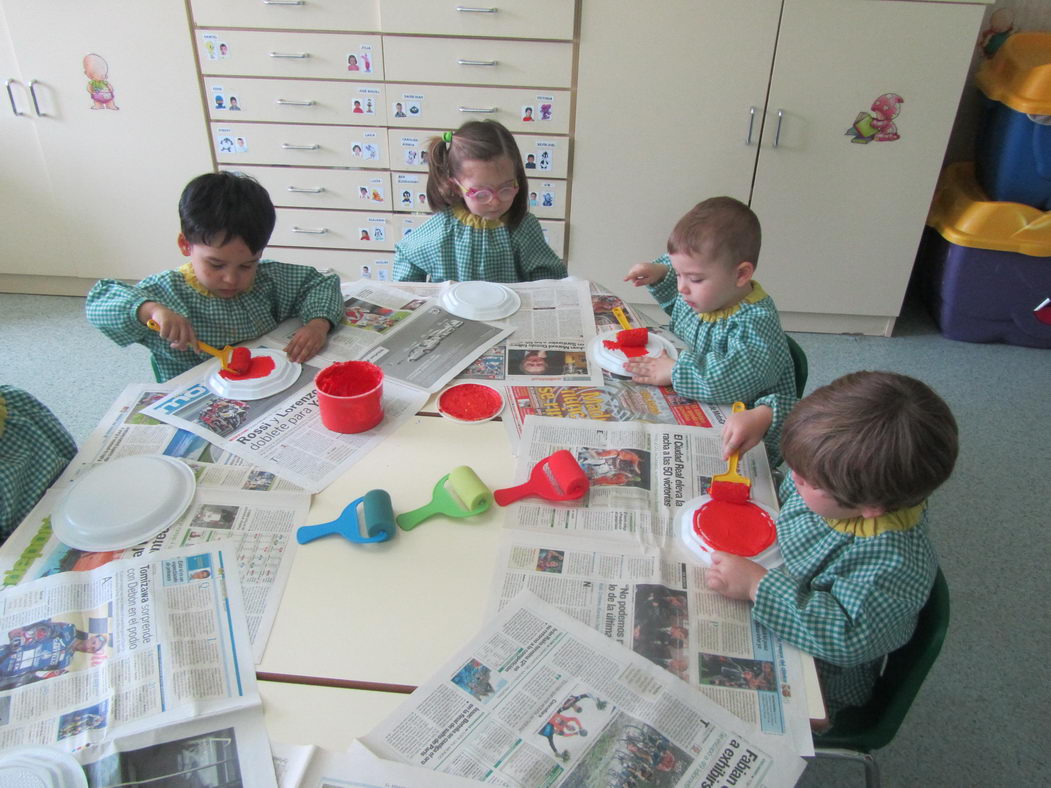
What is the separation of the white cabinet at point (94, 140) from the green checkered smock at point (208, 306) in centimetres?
140

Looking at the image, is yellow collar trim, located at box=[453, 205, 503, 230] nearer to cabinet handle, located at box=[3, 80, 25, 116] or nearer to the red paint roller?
the red paint roller

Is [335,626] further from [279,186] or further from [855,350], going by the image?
[855,350]

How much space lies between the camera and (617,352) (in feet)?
4.54

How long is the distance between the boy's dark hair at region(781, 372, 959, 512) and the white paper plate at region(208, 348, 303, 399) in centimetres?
83

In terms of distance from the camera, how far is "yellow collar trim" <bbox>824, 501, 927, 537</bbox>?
927mm

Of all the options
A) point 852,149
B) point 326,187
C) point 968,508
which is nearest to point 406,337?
point 326,187

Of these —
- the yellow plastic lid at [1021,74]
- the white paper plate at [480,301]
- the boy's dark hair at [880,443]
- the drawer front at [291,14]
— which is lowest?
the white paper plate at [480,301]

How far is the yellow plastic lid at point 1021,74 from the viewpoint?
2348 mm

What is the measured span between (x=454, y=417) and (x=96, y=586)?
54 centimetres

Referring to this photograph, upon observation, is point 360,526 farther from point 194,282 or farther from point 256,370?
point 194,282

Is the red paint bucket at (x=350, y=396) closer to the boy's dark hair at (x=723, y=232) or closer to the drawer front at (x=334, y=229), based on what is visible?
the boy's dark hair at (x=723, y=232)

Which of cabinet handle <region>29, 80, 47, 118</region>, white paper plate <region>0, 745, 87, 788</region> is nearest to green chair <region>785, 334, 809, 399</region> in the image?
white paper plate <region>0, 745, 87, 788</region>

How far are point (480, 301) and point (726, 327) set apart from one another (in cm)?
47

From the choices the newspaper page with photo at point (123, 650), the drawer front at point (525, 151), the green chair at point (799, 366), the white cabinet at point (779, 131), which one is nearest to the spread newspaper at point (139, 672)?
the newspaper page with photo at point (123, 650)
